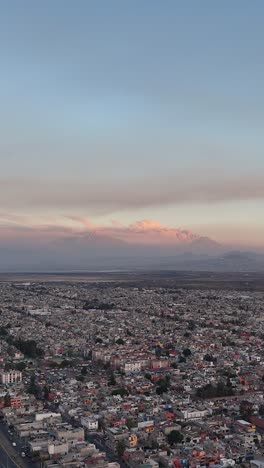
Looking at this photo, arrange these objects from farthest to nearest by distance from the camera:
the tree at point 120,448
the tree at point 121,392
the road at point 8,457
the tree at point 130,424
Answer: the tree at point 121,392, the tree at point 130,424, the tree at point 120,448, the road at point 8,457

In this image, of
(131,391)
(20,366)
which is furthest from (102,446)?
(20,366)

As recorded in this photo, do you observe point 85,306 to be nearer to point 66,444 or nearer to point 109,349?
point 109,349

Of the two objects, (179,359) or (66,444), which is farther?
(179,359)

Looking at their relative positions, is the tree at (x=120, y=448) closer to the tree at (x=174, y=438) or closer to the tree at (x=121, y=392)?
the tree at (x=174, y=438)

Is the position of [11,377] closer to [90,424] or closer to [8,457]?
[90,424]

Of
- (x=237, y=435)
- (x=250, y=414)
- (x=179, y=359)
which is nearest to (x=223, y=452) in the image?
(x=237, y=435)

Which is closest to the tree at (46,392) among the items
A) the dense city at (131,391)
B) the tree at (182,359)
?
the dense city at (131,391)

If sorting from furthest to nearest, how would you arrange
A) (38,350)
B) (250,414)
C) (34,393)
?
(38,350) < (34,393) < (250,414)
